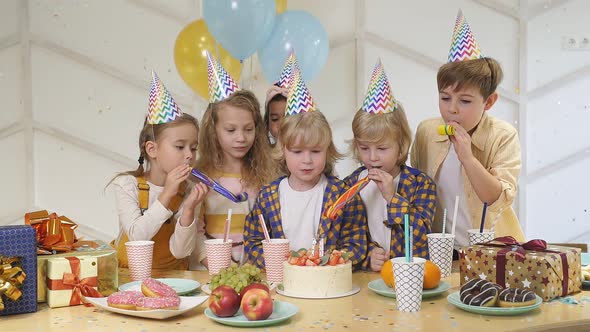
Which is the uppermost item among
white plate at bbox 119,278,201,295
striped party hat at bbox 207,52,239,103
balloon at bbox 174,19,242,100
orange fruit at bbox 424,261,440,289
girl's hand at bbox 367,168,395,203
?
balloon at bbox 174,19,242,100

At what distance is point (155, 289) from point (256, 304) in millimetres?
322

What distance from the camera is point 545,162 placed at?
4848mm

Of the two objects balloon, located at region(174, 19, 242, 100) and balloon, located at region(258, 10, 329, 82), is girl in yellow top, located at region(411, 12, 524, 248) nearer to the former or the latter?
balloon, located at region(258, 10, 329, 82)

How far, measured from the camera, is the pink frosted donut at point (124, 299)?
1.82 m

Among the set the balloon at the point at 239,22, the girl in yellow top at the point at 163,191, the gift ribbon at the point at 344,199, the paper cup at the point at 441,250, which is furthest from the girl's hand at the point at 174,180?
the balloon at the point at 239,22

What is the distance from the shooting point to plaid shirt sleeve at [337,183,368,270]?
7.91 feet

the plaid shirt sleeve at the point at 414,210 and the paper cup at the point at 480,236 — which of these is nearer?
the paper cup at the point at 480,236

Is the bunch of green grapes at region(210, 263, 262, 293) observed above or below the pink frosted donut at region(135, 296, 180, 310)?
above

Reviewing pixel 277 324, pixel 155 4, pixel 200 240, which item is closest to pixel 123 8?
pixel 155 4

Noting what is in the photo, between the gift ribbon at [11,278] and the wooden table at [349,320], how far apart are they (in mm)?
70

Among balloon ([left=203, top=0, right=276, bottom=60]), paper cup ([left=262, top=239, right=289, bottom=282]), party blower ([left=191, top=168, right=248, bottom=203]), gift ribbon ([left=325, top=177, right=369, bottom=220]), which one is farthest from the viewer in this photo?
balloon ([left=203, top=0, right=276, bottom=60])

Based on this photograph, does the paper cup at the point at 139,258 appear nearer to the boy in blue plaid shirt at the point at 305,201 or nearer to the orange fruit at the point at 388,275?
the boy in blue plaid shirt at the point at 305,201

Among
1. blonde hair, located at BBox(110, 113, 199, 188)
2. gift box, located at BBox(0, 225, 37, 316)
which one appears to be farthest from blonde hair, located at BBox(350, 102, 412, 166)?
gift box, located at BBox(0, 225, 37, 316)

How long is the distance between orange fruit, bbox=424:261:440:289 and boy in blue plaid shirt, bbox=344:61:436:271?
402 mm
